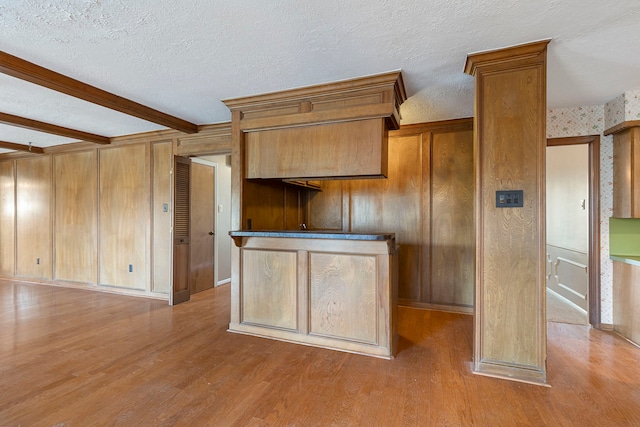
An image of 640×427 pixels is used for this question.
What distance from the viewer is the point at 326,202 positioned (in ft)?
14.7

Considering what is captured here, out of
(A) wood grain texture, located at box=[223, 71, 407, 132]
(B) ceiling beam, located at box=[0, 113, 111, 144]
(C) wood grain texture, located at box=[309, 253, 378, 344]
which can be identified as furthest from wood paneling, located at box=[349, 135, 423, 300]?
(B) ceiling beam, located at box=[0, 113, 111, 144]

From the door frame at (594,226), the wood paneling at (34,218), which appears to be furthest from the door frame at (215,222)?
the door frame at (594,226)

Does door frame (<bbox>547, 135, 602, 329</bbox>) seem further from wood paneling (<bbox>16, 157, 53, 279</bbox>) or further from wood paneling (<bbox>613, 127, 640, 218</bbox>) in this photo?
wood paneling (<bbox>16, 157, 53, 279</bbox>)

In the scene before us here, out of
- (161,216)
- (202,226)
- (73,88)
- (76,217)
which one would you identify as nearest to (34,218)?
(76,217)

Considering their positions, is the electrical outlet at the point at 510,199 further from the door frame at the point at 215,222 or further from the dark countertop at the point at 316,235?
the door frame at the point at 215,222

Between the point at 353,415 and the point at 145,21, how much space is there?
2.66m

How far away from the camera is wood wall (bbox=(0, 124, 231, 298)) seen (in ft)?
14.3

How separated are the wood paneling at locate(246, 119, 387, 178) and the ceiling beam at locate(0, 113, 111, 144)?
2852 mm

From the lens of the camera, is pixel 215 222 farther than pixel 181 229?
Yes

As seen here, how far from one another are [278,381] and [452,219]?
278cm

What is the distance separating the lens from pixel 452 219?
12.6ft

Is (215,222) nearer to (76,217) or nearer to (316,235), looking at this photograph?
(76,217)

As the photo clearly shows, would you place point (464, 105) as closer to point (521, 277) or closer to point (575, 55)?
point (575, 55)

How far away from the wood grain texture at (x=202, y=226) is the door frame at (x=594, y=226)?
4.84 metres
